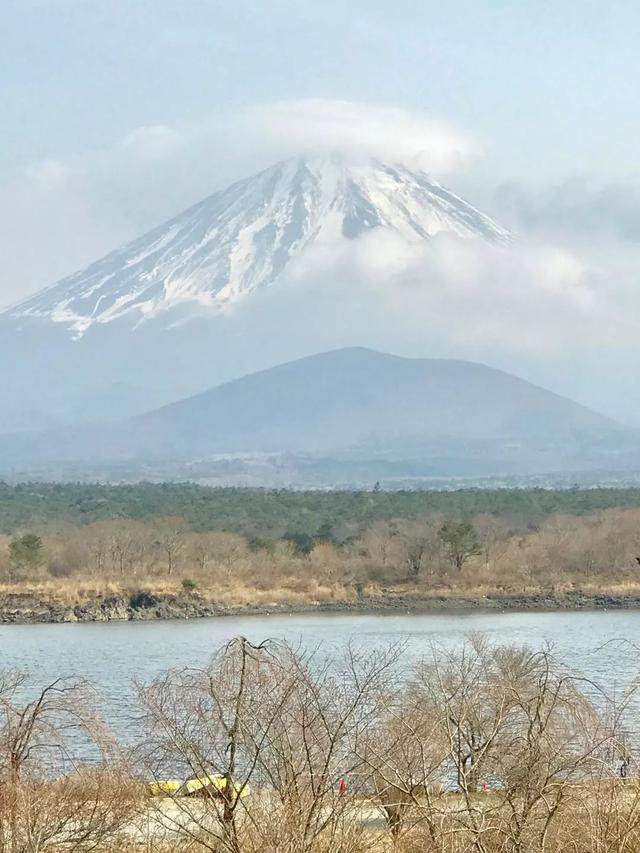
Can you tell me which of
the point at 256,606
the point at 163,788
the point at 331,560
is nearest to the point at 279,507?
the point at 331,560

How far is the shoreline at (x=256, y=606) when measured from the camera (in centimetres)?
7881

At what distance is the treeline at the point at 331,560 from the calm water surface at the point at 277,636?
9.04 meters

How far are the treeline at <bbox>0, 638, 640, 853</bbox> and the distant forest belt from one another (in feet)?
252

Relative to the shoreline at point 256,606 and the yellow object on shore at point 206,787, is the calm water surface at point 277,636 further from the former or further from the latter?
the yellow object on shore at point 206,787

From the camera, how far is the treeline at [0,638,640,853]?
731 inches

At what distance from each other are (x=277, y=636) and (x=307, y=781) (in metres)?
41.7

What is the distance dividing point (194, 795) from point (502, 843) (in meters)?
6.42

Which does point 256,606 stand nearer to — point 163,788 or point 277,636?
point 277,636

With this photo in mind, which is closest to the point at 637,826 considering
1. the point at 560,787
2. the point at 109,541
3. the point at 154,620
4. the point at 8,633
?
the point at 560,787

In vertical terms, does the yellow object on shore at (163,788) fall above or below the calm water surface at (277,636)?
above

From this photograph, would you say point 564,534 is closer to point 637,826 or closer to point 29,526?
point 29,526

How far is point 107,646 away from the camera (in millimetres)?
63375

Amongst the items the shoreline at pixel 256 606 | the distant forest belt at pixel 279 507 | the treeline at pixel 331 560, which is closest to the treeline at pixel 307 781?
the shoreline at pixel 256 606

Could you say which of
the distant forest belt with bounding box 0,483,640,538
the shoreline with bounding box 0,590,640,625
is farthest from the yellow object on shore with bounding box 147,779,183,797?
the distant forest belt with bounding box 0,483,640,538
